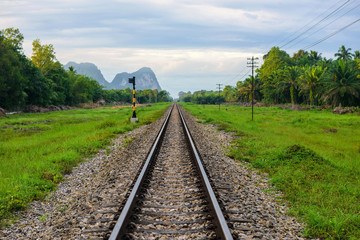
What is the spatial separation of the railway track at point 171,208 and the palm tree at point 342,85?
129 ft

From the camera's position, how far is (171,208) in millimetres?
4480

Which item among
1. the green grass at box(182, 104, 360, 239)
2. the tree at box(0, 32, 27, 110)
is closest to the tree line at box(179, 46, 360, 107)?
the green grass at box(182, 104, 360, 239)

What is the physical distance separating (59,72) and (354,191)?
71259 mm

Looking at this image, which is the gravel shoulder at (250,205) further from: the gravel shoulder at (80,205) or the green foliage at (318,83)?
the green foliage at (318,83)

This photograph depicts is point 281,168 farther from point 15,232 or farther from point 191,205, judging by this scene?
point 15,232

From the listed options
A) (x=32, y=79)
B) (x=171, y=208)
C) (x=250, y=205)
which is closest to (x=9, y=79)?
(x=32, y=79)

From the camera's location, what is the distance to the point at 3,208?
15.0ft

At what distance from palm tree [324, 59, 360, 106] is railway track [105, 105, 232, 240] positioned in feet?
129

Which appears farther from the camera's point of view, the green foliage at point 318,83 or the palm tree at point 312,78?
the palm tree at point 312,78

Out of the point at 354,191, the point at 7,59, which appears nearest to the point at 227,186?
the point at 354,191

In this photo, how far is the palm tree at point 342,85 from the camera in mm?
36688

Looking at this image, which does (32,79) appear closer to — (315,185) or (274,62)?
(315,185)

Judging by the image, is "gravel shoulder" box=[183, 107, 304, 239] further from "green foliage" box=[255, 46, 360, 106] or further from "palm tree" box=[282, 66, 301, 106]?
"palm tree" box=[282, 66, 301, 106]

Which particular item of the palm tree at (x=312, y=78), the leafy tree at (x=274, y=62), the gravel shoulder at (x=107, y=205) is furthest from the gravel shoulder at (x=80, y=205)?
the leafy tree at (x=274, y=62)
